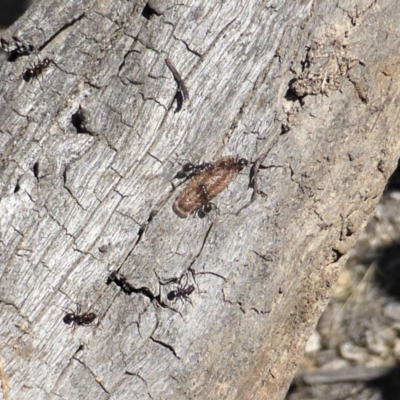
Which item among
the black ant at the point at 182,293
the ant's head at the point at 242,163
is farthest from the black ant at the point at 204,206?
the black ant at the point at 182,293

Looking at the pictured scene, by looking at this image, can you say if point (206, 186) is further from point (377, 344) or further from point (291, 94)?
point (377, 344)

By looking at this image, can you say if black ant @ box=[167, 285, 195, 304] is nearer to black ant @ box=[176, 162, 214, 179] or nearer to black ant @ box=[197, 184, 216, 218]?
black ant @ box=[197, 184, 216, 218]

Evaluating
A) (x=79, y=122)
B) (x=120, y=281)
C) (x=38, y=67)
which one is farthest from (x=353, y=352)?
(x=38, y=67)

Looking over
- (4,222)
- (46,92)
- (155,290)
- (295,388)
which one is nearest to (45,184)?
(4,222)

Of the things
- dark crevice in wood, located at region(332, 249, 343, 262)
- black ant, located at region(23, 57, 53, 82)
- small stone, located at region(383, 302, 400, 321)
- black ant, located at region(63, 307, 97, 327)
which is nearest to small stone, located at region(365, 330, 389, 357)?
small stone, located at region(383, 302, 400, 321)

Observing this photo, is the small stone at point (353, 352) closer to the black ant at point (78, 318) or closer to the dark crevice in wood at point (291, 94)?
the dark crevice in wood at point (291, 94)

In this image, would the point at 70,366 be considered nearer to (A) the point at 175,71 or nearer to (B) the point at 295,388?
(A) the point at 175,71
